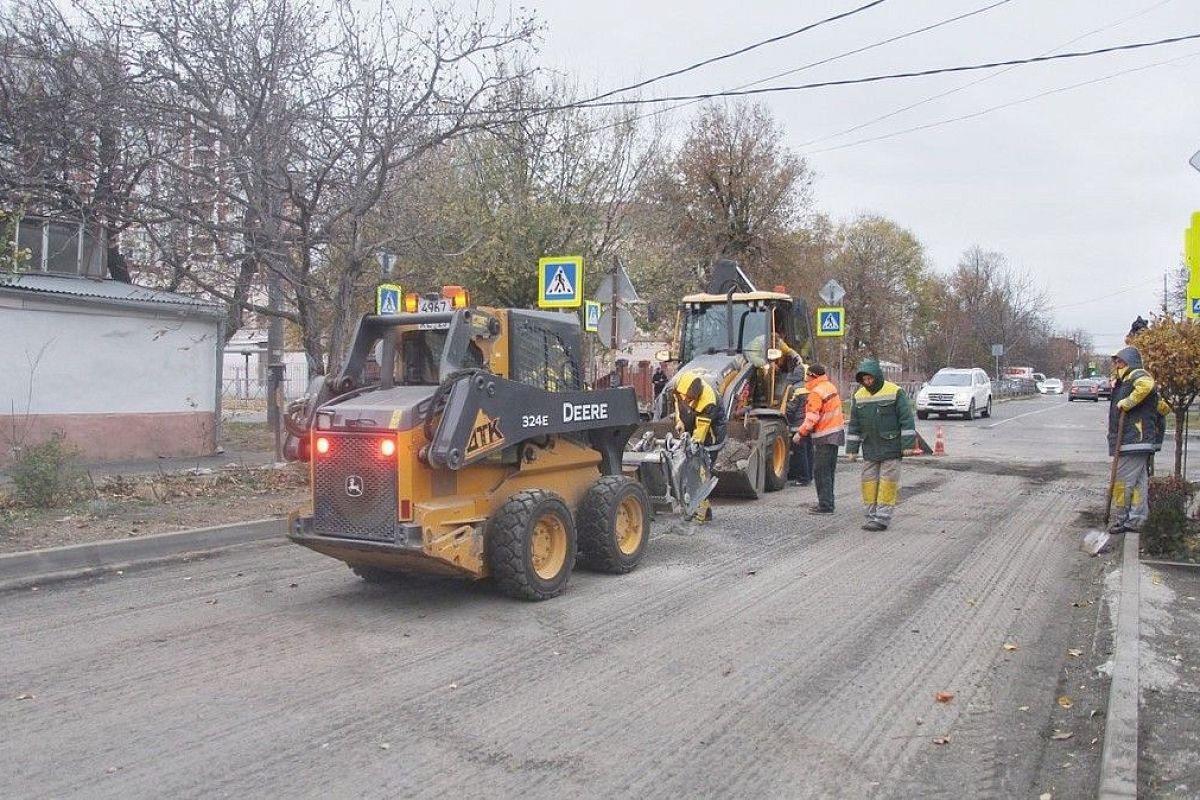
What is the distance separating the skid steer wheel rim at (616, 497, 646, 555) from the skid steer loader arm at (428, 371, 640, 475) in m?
0.46

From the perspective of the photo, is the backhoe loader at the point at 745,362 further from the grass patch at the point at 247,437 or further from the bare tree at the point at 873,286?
the bare tree at the point at 873,286

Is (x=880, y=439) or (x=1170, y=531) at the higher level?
(x=880, y=439)

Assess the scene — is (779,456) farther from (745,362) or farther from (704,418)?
(704,418)

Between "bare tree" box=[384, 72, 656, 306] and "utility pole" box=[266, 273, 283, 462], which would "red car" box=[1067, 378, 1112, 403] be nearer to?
"bare tree" box=[384, 72, 656, 306]

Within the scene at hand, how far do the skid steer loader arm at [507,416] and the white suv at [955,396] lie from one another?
26.2 metres

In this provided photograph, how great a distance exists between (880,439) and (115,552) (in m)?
7.61

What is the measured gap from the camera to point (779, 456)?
549 inches

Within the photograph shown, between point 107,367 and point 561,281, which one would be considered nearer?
point 561,281

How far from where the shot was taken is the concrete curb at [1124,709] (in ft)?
12.8

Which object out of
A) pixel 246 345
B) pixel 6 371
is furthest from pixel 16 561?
pixel 246 345

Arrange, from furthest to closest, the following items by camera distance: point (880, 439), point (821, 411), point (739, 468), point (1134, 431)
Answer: point (739, 468), point (821, 411), point (880, 439), point (1134, 431)

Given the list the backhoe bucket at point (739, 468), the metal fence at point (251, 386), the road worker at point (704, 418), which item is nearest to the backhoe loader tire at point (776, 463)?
the backhoe bucket at point (739, 468)

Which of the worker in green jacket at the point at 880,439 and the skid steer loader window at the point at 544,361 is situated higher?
the skid steer loader window at the point at 544,361

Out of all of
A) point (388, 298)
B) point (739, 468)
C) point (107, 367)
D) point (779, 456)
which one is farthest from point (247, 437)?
point (739, 468)
